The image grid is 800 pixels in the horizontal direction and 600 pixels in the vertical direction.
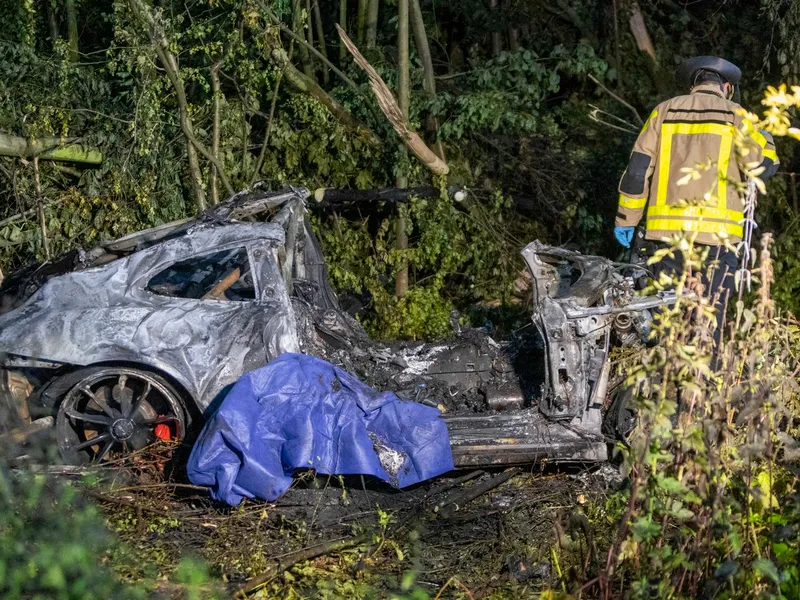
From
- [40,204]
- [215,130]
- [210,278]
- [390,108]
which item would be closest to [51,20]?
[40,204]

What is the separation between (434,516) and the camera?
5301 mm

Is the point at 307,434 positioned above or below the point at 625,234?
below

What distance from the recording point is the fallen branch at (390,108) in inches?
331

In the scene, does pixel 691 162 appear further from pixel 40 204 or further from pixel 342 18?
pixel 40 204

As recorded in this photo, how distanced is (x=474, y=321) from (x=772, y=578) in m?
5.83

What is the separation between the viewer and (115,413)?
5.74m

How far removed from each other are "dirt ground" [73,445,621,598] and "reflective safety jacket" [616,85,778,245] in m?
1.59

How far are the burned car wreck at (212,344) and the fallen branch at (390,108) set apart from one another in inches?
106

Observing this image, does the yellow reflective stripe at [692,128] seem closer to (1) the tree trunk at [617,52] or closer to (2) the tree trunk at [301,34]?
(2) the tree trunk at [301,34]

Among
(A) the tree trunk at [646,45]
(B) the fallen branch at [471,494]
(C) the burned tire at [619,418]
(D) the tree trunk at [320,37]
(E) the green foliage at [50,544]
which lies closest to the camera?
(E) the green foliage at [50,544]

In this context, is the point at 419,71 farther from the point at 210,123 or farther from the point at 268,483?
the point at 268,483

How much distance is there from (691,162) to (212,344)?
3.08 metres

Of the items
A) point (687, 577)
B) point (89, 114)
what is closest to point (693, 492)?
point (687, 577)

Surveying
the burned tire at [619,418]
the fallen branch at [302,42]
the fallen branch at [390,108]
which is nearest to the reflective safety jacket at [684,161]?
the burned tire at [619,418]
